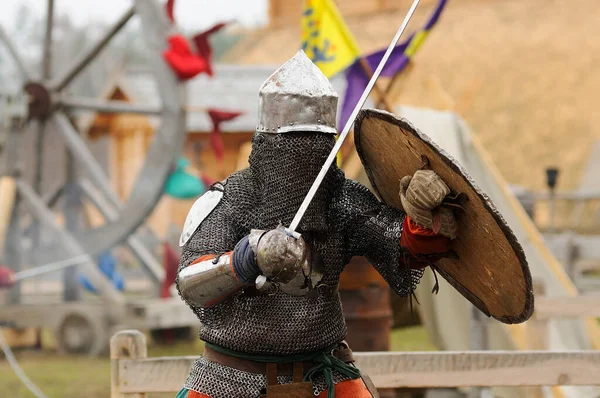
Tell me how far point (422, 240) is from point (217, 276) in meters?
0.59

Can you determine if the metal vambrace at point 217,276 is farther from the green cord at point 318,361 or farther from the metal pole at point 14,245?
the metal pole at point 14,245

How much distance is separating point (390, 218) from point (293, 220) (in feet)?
1.36

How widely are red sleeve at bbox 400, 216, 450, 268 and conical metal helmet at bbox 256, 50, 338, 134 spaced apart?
0.37 metres

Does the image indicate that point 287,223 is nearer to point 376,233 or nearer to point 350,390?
point 376,233

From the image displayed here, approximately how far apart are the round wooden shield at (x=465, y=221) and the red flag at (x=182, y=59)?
591 cm

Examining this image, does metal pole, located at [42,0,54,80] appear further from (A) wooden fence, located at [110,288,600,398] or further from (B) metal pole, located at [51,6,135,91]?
(A) wooden fence, located at [110,288,600,398]

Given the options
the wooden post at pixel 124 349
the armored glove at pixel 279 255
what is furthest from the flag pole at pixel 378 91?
the armored glove at pixel 279 255

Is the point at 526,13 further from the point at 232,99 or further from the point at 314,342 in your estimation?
the point at 314,342

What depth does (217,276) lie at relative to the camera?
2846 millimetres

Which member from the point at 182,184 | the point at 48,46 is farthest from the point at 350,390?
the point at 48,46

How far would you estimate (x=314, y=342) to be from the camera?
9.95 ft

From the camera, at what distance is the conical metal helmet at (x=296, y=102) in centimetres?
304

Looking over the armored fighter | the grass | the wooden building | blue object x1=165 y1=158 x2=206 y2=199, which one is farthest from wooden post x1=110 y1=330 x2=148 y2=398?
the wooden building

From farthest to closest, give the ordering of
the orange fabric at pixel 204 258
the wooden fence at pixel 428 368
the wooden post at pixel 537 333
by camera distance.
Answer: the wooden post at pixel 537 333 < the wooden fence at pixel 428 368 < the orange fabric at pixel 204 258
